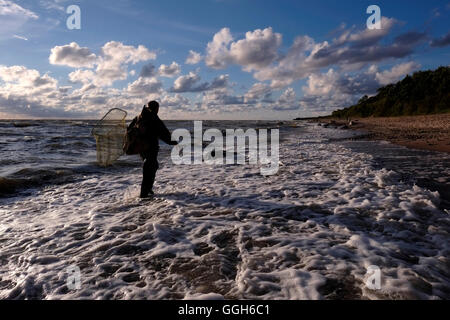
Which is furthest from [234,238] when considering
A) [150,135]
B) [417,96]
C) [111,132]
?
[417,96]

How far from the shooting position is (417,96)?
56.8m

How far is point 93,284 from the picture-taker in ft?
11.0

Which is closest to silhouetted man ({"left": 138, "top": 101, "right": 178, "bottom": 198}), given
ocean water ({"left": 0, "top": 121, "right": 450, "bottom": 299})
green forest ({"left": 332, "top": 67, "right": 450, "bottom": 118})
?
ocean water ({"left": 0, "top": 121, "right": 450, "bottom": 299})

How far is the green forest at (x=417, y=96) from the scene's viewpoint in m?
50.0

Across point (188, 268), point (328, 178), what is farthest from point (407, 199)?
point (188, 268)

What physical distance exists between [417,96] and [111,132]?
214 feet

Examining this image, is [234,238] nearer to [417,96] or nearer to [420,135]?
[420,135]

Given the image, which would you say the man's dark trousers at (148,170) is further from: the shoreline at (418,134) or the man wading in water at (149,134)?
the shoreline at (418,134)

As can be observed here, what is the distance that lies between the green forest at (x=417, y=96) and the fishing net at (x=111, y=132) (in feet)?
174

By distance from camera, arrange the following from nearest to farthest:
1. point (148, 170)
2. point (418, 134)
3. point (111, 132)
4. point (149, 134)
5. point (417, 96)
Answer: point (149, 134), point (148, 170), point (111, 132), point (418, 134), point (417, 96)

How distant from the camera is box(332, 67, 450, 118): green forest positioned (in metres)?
50.0

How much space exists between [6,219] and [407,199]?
8368mm

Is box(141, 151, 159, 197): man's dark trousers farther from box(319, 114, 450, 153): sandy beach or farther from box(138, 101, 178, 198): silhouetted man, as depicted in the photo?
box(319, 114, 450, 153): sandy beach

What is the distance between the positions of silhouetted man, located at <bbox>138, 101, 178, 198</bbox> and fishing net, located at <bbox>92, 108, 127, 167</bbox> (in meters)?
1.93
